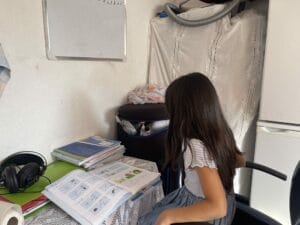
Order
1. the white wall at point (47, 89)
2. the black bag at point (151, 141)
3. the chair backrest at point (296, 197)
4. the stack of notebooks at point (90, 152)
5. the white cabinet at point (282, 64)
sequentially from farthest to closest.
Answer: the black bag at point (151, 141)
the white cabinet at point (282, 64)
the stack of notebooks at point (90, 152)
the white wall at point (47, 89)
the chair backrest at point (296, 197)

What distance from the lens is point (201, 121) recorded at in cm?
89

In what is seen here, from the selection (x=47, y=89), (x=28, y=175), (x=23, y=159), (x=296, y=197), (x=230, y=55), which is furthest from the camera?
(x=230, y=55)

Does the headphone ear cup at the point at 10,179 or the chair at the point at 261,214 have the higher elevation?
the headphone ear cup at the point at 10,179

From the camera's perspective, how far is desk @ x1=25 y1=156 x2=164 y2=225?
0.88 m

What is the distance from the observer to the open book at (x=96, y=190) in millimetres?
879

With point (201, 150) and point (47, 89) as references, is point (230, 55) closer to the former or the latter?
point (201, 150)

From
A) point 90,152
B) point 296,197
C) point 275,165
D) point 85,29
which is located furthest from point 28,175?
point 275,165

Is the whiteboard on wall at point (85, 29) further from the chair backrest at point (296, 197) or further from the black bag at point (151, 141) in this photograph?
the chair backrest at point (296, 197)

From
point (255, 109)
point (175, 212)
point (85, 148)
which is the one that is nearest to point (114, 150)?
point (85, 148)

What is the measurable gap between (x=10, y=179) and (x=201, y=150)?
2.37 feet

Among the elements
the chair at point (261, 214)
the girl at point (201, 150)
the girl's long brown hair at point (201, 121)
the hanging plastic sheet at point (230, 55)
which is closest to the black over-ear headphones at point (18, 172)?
the girl at point (201, 150)

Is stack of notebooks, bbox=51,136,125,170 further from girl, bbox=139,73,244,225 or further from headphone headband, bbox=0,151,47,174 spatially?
girl, bbox=139,73,244,225

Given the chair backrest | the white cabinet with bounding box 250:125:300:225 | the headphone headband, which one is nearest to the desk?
the headphone headband

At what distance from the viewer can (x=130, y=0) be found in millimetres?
1715
